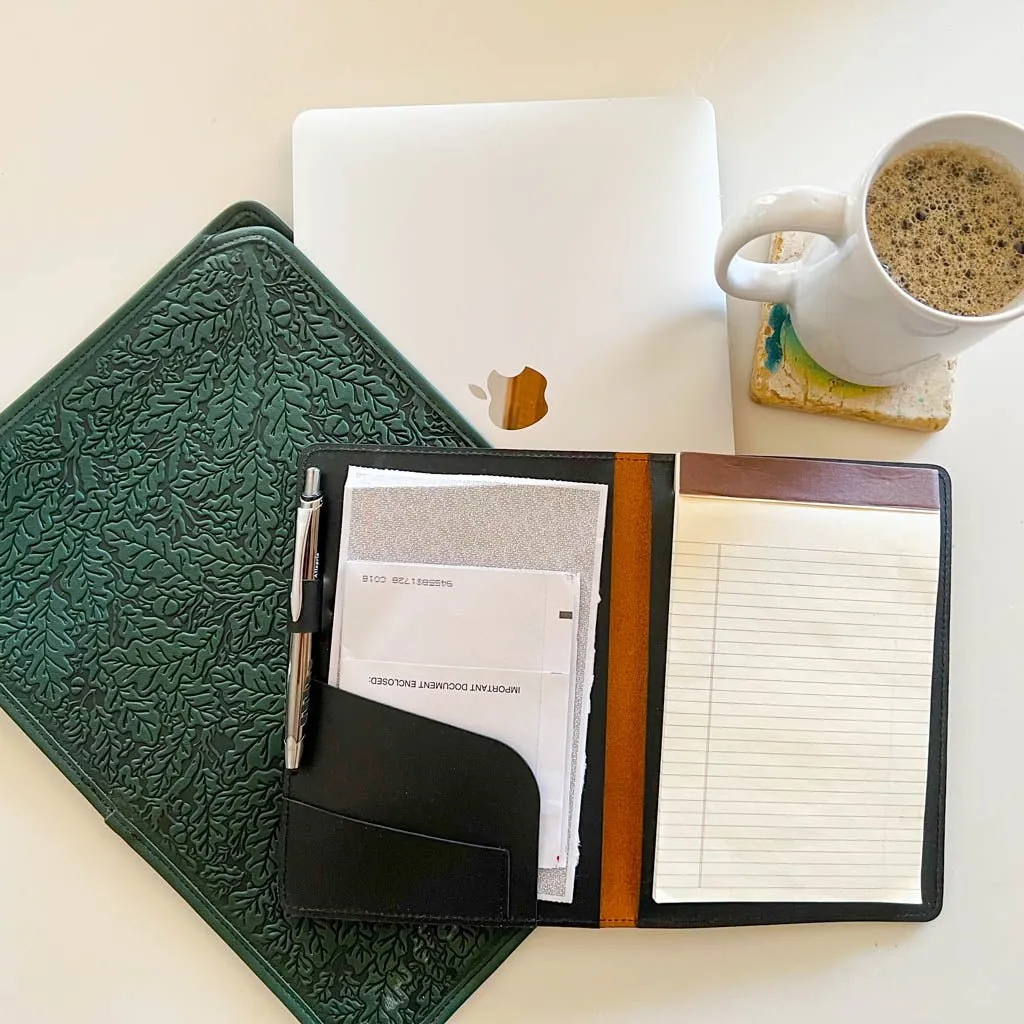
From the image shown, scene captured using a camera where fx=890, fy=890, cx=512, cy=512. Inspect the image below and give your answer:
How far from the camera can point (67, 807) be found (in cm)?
62

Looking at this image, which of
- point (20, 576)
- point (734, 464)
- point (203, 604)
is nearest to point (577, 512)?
point (734, 464)

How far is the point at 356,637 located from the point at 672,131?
427 mm

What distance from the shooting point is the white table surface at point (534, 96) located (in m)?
0.61

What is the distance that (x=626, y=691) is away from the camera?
23.3 inches

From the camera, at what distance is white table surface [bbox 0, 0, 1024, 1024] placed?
61cm

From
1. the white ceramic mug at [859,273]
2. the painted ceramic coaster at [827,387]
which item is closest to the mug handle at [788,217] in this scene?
the white ceramic mug at [859,273]

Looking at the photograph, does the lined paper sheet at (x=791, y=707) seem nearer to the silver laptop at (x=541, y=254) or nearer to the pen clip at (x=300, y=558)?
the silver laptop at (x=541, y=254)

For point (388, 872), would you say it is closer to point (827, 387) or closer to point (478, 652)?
point (478, 652)

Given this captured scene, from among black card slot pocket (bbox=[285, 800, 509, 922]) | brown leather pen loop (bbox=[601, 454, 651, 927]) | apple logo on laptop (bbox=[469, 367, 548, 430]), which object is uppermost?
apple logo on laptop (bbox=[469, 367, 548, 430])

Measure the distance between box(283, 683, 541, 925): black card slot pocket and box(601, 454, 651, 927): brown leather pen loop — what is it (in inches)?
2.1

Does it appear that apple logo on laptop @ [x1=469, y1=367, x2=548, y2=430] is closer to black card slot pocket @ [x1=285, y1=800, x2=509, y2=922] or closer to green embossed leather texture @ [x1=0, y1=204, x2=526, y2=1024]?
green embossed leather texture @ [x1=0, y1=204, x2=526, y2=1024]

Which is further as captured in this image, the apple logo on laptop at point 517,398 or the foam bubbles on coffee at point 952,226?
the apple logo on laptop at point 517,398

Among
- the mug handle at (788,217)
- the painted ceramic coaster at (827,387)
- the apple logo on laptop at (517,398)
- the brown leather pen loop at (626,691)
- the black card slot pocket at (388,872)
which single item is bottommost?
the black card slot pocket at (388,872)

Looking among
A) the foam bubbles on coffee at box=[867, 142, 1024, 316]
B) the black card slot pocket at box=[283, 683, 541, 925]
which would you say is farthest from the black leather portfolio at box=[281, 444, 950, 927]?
the foam bubbles on coffee at box=[867, 142, 1024, 316]
